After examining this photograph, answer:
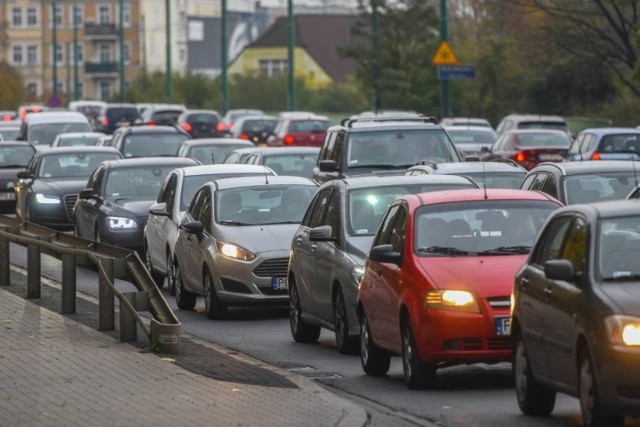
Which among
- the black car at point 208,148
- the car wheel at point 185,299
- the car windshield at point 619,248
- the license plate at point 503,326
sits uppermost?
the car windshield at point 619,248

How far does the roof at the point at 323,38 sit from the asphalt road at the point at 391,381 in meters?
132

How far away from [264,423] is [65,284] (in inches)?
328

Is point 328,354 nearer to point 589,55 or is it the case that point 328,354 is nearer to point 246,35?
point 589,55

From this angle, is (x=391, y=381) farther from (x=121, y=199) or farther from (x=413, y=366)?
(x=121, y=199)

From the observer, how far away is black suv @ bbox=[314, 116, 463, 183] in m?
26.5

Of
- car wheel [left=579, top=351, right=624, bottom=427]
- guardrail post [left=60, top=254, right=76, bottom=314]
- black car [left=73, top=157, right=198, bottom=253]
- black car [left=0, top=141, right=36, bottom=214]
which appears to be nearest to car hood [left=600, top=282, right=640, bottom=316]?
car wheel [left=579, top=351, right=624, bottom=427]

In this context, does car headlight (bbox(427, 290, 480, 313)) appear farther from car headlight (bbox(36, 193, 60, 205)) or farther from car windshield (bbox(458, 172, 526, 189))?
car headlight (bbox(36, 193, 60, 205))

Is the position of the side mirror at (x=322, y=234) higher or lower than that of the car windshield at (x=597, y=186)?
lower

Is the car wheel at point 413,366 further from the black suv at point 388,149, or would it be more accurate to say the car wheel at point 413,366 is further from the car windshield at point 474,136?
the car windshield at point 474,136

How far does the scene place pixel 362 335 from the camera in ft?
48.9

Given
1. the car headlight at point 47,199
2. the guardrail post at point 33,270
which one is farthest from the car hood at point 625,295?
the car headlight at point 47,199

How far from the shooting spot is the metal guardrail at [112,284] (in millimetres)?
15773

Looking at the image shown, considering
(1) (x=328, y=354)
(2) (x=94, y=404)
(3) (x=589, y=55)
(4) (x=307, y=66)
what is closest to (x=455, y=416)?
(2) (x=94, y=404)

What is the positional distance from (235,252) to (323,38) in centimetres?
13542
